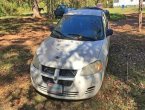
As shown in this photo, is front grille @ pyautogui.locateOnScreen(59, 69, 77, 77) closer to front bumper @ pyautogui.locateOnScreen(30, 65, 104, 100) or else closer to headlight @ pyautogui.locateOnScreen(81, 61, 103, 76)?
front bumper @ pyautogui.locateOnScreen(30, 65, 104, 100)

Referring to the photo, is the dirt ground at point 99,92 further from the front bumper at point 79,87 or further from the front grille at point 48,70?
the front grille at point 48,70

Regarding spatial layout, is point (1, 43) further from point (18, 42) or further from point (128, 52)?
point (128, 52)

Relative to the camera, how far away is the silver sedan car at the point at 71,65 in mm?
6688

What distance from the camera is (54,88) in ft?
22.0

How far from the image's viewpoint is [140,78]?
8.73m

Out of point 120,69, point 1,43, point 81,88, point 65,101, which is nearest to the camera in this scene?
point 81,88

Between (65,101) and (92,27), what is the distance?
254 cm

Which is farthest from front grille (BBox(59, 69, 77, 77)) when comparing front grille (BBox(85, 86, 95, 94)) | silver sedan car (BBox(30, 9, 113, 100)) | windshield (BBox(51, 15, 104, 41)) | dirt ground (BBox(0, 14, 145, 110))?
windshield (BBox(51, 15, 104, 41))

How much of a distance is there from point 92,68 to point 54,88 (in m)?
0.96

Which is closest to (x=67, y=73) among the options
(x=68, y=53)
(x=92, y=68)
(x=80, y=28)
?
(x=92, y=68)

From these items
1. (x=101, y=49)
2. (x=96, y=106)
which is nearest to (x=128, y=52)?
(x=101, y=49)

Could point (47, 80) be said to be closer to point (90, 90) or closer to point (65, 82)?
point (65, 82)

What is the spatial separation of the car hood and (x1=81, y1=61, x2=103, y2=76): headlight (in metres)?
0.09

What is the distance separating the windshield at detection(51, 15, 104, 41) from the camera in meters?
8.31
